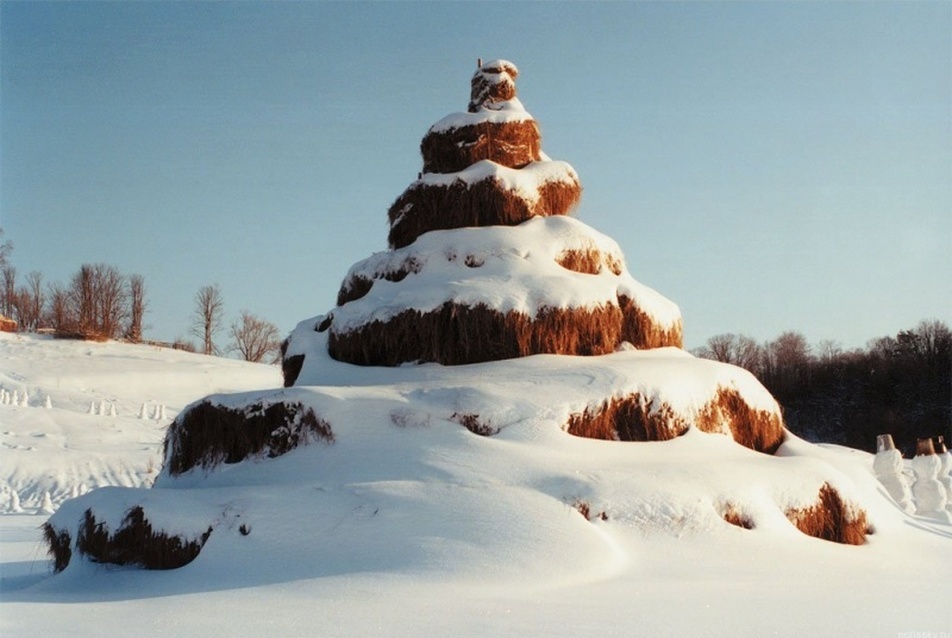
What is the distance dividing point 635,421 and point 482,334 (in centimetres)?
162

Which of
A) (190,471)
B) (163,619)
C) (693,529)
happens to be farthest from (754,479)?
(190,471)

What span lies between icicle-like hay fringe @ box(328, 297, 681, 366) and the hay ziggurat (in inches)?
0.6

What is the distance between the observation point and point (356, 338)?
7.56 meters

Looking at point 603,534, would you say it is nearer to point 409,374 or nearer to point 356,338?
point 409,374

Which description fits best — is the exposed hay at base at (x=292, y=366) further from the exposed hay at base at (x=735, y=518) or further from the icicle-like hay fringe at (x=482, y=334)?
A: the exposed hay at base at (x=735, y=518)

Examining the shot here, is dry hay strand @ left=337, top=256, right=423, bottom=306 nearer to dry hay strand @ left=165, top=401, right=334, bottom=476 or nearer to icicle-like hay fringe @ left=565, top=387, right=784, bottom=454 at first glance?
dry hay strand @ left=165, top=401, right=334, bottom=476

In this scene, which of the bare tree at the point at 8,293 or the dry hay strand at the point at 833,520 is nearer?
the dry hay strand at the point at 833,520

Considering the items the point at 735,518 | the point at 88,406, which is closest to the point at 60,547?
the point at 735,518

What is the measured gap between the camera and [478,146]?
8.73 m

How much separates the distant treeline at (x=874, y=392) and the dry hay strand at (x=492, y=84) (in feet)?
111

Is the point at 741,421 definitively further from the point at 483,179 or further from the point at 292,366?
the point at 292,366

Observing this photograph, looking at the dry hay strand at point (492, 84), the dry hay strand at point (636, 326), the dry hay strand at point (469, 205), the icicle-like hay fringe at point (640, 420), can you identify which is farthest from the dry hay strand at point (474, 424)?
the dry hay strand at point (492, 84)

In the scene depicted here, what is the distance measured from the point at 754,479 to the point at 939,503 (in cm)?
751

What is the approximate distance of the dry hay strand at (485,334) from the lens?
23.1 feet
